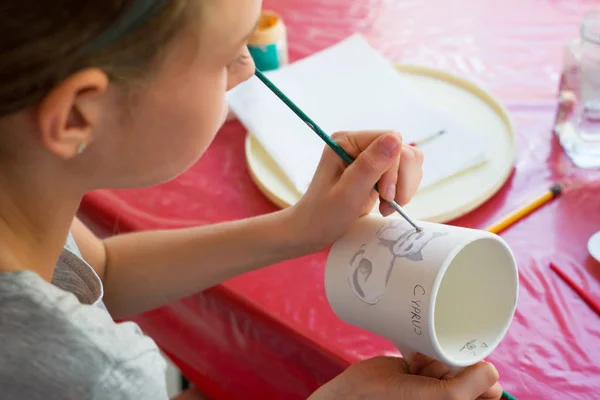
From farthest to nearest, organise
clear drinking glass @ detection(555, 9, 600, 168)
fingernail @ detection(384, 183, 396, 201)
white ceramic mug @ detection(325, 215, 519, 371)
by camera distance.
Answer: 1. clear drinking glass @ detection(555, 9, 600, 168)
2. fingernail @ detection(384, 183, 396, 201)
3. white ceramic mug @ detection(325, 215, 519, 371)

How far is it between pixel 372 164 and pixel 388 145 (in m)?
0.03

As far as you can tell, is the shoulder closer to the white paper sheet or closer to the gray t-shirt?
the gray t-shirt

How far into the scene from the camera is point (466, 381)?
56cm

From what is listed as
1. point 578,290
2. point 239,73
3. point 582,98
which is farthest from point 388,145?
point 582,98

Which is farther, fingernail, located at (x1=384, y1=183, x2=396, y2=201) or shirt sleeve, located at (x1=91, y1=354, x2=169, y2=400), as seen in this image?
fingernail, located at (x1=384, y1=183, x2=396, y2=201)

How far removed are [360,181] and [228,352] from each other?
0.31 meters

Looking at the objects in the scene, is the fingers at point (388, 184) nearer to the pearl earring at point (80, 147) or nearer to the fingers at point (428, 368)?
the fingers at point (428, 368)

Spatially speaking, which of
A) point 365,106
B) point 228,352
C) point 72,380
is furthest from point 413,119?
point 72,380

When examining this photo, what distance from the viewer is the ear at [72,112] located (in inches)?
18.4

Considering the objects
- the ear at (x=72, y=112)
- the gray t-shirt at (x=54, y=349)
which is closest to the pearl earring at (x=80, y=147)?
the ear at (x=72, y=112)

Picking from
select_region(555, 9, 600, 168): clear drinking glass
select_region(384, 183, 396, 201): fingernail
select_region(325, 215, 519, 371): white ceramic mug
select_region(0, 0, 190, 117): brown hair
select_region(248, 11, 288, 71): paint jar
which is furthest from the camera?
select_region(248, 11, 288, 71): paint jar

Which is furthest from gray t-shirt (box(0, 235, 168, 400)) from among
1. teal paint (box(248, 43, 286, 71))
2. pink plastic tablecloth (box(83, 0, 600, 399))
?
teal paint (box(248, 43, 286, 71))

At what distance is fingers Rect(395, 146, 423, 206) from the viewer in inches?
26.5

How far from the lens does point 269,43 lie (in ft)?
3.37
